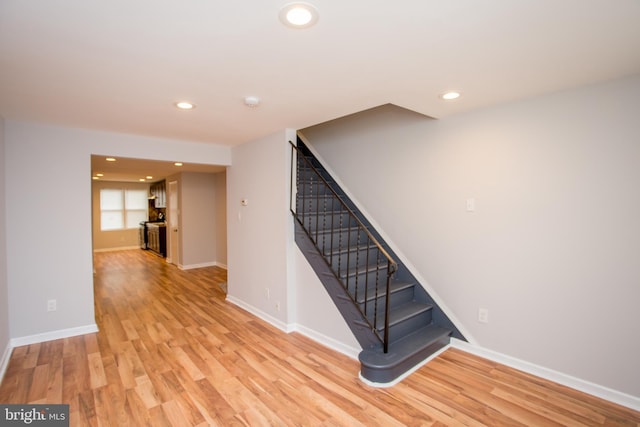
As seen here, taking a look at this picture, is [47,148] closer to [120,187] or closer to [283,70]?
[283,70]

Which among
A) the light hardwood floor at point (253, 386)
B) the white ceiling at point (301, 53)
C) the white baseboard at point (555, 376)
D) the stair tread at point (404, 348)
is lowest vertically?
the light hardwood floor at point (253, 386)

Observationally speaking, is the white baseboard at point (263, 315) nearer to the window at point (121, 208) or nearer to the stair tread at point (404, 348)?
the stair tread at point (404, 348)

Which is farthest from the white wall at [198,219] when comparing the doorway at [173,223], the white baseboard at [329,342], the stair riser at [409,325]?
the stair riser at [409,325]

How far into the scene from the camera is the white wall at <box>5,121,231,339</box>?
9.92 feet

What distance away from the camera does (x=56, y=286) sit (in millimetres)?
3242

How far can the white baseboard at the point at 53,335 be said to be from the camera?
10.1ft

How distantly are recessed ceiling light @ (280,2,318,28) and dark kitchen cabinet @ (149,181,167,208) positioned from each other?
7811 mm

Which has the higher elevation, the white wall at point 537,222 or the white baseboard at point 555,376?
the white wall at point 537,222

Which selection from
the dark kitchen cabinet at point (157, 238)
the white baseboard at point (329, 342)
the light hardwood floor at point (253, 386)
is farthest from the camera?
the dark kitchen cabinet at point (157, 238)

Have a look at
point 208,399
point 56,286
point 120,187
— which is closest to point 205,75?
point 208,399

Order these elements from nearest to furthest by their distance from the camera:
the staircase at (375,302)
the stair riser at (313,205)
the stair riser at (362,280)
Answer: the staircase at (375,302) < the stair riser at (362,280) < the stair riser at (313,205)

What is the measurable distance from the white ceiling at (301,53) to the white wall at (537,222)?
11.0 inches

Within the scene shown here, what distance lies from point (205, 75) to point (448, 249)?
2569mm

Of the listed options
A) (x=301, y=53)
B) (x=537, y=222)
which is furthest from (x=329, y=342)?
(x=301, y=53)
